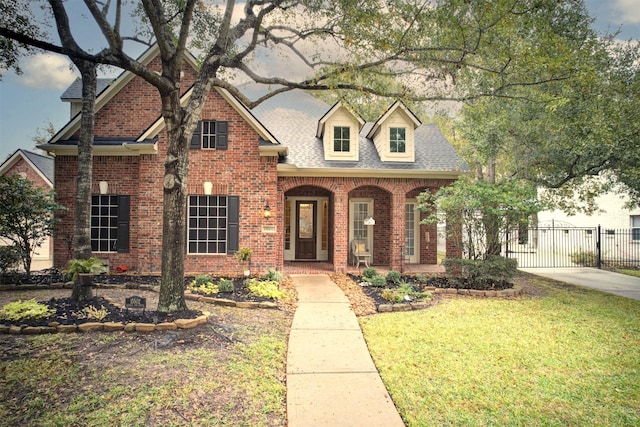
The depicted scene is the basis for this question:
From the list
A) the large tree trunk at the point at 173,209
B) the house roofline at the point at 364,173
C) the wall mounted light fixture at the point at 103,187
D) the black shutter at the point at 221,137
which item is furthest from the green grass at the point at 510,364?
the wall mounted light fixture at the point at 103,187

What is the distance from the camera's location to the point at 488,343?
18.6ft

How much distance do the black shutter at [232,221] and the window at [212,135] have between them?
1673mm

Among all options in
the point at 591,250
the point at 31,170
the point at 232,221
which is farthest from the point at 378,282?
the point at 31,170

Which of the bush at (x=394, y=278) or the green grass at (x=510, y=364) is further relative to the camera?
the bush at (x=394, y=278)

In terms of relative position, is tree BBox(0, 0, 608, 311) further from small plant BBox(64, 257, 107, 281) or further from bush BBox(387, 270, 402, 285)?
bush BBox(387, 270, 402, 285)

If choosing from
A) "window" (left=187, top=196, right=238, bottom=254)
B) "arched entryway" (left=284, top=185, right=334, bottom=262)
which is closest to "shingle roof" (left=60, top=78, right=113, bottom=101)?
"window" (left=187, top=196, right=238, bottom=254)

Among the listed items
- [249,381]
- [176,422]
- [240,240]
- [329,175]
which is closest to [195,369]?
[249,381]

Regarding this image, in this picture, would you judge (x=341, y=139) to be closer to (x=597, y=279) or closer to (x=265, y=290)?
(x=265, y=290)

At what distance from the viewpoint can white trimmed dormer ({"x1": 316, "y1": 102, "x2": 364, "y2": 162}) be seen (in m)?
12.5

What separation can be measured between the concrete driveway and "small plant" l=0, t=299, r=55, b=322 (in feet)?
44.4

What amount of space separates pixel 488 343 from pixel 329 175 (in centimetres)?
747

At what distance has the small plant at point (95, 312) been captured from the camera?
19.0ft

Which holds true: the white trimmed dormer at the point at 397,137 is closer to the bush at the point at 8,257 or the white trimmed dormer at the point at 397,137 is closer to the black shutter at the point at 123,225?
the black shutter at the point at 123,225

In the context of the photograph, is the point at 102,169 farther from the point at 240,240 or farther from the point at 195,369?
the point at 195,369
